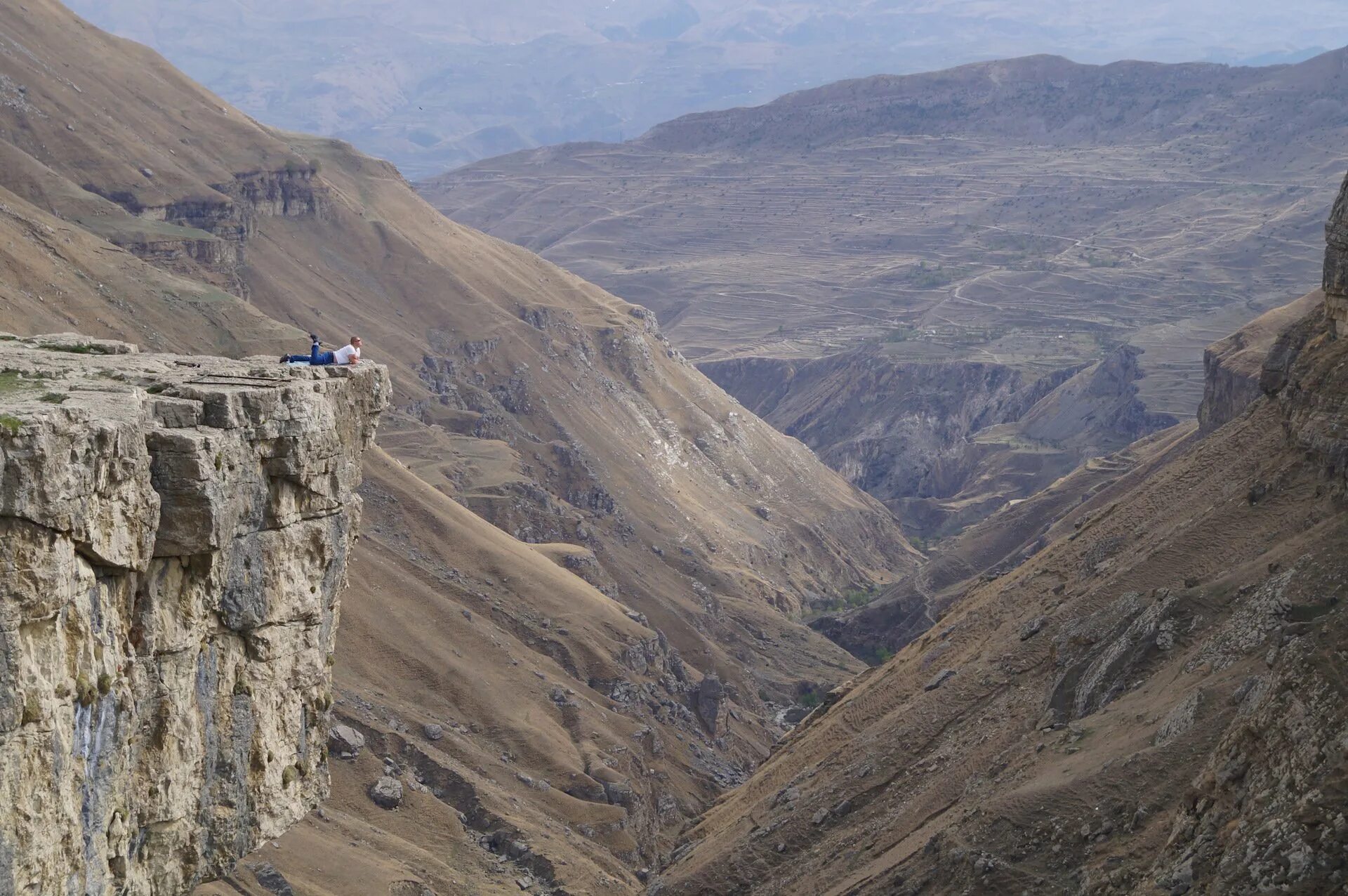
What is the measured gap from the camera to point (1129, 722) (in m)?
36.7

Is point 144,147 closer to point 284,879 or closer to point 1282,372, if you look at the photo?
point 284,879

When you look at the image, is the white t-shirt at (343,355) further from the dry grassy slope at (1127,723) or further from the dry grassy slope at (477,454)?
the dry grassy slope at (477,454)

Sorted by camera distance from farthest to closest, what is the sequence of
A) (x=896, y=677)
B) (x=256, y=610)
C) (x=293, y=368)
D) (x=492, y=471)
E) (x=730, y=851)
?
1. (x=492, y=471)
2. (x=896, y=677)
3. (x=730, y=851)
4. (x=293, y=368)
5. (x=256, y=610)

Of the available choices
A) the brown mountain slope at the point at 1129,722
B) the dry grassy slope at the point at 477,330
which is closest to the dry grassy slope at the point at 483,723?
the brown mountain slope at the point at 1129,722

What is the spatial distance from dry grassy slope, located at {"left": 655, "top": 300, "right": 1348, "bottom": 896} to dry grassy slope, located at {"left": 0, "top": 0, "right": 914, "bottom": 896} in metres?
9.25

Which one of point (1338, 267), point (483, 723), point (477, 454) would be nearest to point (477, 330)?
point (477, 454)

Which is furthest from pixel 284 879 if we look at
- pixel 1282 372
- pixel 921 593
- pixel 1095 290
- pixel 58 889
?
pixel 1095 290

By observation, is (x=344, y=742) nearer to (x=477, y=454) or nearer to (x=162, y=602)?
(x=162, y=602)

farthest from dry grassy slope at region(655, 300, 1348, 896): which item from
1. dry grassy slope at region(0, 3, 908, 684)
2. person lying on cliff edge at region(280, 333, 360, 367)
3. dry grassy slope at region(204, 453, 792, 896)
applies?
dry grassy slope at region(0, 3, 908, 684)

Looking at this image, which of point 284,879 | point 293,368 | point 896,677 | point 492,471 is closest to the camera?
point 293,368

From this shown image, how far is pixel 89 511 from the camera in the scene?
1809cm

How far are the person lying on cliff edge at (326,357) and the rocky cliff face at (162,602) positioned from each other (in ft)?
2.43

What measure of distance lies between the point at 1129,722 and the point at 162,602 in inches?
930

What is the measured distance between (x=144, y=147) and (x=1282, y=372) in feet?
256
